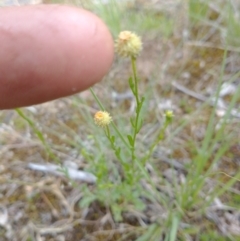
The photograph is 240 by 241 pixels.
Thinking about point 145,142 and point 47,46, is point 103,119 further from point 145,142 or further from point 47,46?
point 145,142

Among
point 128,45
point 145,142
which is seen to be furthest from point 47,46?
point 145,142

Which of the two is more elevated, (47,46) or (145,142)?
(47,46)

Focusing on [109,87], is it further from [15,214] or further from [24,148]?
[15,214]

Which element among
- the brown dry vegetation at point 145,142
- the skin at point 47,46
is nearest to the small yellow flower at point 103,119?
the skin at point 47,46

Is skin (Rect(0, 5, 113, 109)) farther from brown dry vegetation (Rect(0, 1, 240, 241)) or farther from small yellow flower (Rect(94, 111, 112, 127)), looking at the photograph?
brown dry vegetation (Rect(0, 1, 240, 241))

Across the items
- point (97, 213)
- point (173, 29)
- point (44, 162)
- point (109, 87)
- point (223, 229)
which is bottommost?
point (223, 229)

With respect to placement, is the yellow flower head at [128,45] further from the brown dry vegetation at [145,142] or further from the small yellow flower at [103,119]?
the brown dry vegetation at [145,142]

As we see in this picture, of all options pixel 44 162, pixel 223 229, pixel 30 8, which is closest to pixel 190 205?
pixel 223 229
